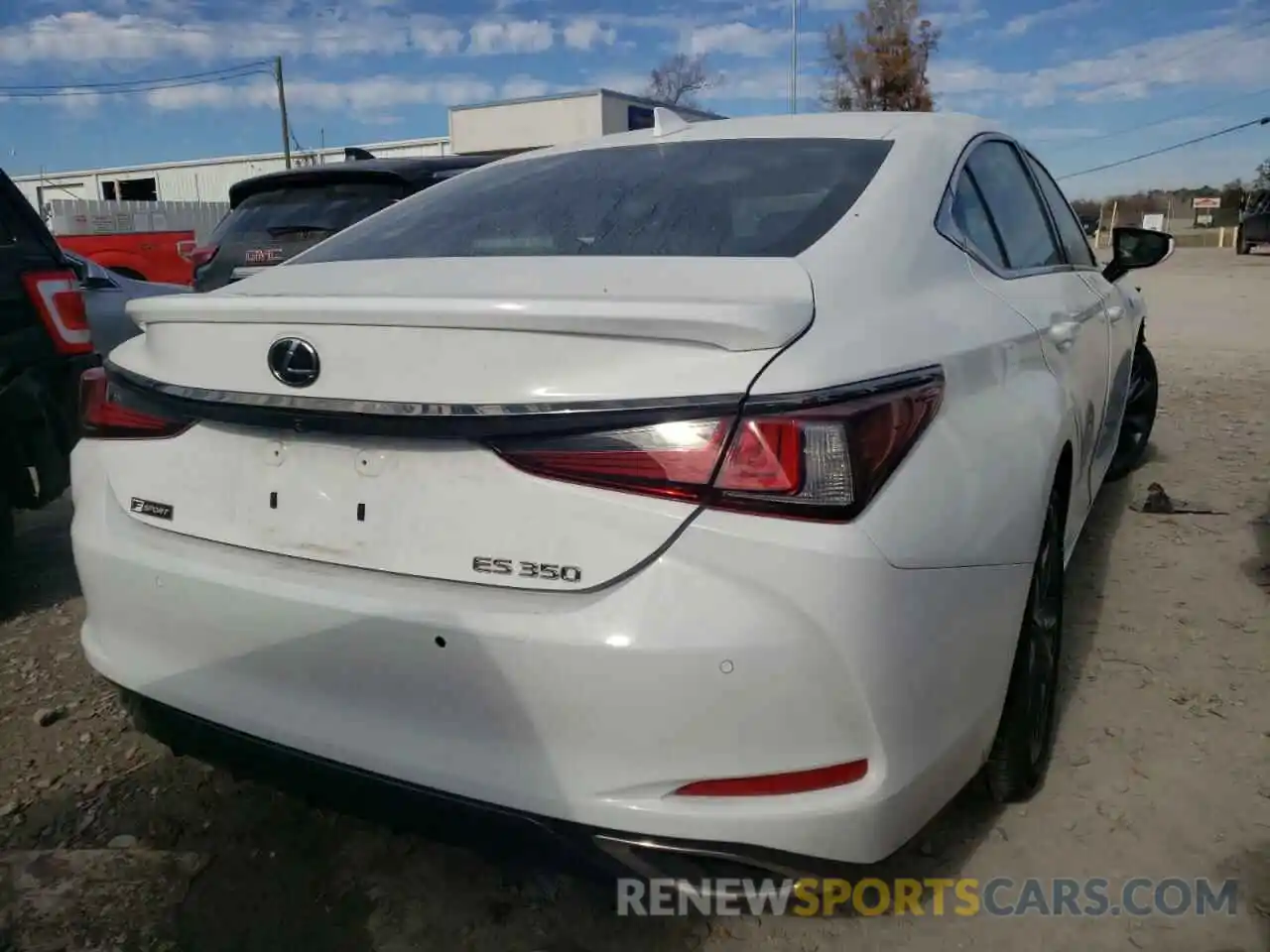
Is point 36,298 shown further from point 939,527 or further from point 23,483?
point 939,527

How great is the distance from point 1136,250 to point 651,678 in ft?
10.8

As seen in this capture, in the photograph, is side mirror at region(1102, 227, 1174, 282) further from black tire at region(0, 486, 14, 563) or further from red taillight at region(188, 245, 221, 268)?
red taillight at region(188, 245, 221, 268)

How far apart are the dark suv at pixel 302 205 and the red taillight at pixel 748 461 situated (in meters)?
4.46

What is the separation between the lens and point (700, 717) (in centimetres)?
148

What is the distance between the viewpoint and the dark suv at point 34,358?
11.8ft

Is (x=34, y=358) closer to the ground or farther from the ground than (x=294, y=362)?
closer to the ground

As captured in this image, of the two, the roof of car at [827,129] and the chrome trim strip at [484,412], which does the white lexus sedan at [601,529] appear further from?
the roof of car at [827,129]

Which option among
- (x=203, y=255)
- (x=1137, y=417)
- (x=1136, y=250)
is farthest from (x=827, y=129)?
(x=203, y=255)

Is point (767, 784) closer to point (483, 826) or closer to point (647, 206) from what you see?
point (483, 826)

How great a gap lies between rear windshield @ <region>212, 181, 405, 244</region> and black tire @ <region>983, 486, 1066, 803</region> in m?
4.23

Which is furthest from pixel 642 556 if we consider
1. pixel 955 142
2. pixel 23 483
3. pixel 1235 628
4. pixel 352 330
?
pixel 23 483

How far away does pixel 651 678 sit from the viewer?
1.47 meters

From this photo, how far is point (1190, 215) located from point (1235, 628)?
62.2 m

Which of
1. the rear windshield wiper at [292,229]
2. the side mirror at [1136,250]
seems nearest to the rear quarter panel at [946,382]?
the side mirror at [1136,250]
